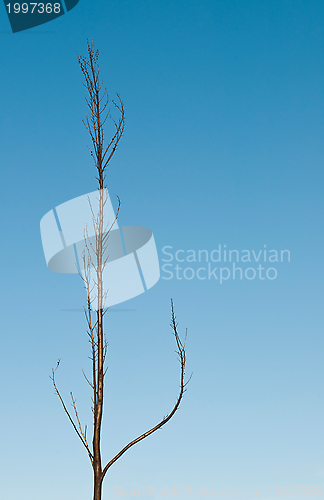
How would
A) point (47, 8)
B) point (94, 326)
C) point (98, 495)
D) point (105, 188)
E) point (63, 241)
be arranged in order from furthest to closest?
point (47, 8) → point (63, 241) → point (105, 188) → point (94, 326) → point (98, 495)

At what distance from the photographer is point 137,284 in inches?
237

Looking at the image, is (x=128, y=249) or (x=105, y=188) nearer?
(x=105, y=188)

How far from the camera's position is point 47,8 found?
628 cm

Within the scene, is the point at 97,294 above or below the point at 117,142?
below

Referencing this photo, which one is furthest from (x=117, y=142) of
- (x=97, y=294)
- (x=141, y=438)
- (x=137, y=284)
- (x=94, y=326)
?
(x=141, y=438)

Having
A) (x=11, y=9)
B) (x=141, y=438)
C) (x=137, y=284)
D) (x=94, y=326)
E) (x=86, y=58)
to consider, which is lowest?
(x=141, y=438)

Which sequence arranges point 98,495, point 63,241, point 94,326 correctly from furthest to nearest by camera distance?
point 63,241 < point 94,326 < point 98,495

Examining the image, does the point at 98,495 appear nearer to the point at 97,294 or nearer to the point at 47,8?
the point at 97,294

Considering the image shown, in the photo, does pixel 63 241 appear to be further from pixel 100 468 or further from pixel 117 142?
pixel 100 468

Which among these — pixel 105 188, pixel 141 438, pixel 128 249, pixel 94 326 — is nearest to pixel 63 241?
pixel 128 249

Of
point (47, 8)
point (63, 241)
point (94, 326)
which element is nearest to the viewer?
point (94, 326)

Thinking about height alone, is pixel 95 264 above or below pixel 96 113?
below

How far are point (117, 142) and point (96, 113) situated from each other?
13.6 inches

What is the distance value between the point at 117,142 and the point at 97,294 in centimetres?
142
